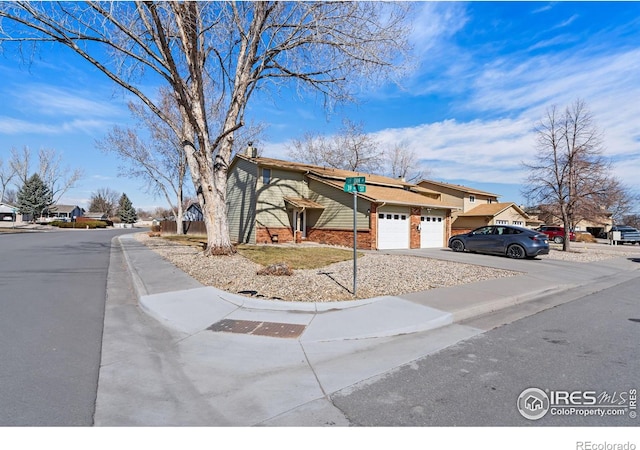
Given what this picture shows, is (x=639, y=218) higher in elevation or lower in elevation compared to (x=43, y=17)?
lower


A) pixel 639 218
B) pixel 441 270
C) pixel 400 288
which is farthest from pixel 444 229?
pixel 639 218

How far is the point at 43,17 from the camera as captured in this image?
8.66 m

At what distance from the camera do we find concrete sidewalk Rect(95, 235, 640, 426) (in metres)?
2.84

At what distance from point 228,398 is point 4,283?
892 cm

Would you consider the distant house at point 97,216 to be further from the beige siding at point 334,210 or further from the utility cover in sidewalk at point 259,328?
the utility cover in sidewalk at point 259,328

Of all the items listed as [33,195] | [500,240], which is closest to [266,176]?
[500,240]

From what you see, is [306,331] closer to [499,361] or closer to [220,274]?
[499,361]

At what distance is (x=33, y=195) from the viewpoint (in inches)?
2178

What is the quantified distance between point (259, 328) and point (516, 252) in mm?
13790

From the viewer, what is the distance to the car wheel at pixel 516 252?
46.3 feet

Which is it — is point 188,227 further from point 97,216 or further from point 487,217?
point 97,216

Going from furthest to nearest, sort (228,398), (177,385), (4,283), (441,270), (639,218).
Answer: (639,218) → (441,270) → (4,283) → (177,385) → (228,398)

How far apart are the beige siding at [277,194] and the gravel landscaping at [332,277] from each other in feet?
26.6

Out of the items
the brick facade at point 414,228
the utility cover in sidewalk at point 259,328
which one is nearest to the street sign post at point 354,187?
the utility cover in sidewalk at point 259,328
